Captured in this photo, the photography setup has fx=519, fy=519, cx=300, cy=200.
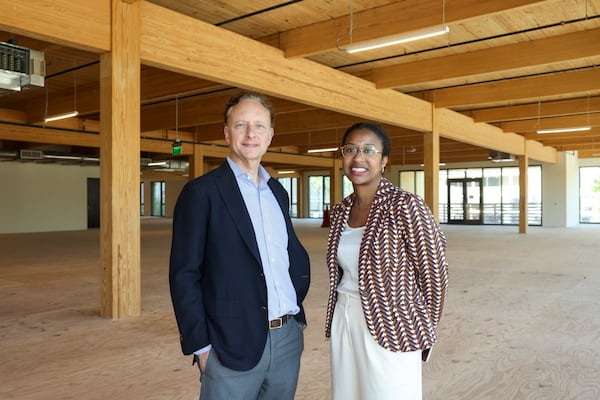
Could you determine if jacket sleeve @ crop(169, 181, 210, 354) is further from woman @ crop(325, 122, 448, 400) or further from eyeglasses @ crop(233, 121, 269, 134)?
woman @ crop(325, 122, 448, 400)

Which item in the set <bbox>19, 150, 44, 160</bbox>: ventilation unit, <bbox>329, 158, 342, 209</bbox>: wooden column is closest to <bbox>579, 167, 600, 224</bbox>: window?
<bbox>329, 158, 342, 209</bbox>: wooden column

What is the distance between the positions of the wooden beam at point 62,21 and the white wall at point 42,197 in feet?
47.3

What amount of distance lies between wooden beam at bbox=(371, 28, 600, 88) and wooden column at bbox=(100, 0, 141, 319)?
4.84 m

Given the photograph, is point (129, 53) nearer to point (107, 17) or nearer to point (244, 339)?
point (107, 17)

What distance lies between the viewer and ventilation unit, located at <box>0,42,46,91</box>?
16.6ft

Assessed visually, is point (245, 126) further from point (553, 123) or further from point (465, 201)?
point (465, 201)

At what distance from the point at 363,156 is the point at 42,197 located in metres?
18.7

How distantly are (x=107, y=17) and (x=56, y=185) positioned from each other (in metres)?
15.1

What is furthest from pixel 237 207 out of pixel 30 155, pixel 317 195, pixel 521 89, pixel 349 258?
pixel 317 195

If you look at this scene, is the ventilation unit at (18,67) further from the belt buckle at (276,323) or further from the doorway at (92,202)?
the doorway at (92,202)

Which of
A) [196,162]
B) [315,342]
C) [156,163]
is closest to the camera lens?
[315,342]

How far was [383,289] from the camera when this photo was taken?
5.82 ft

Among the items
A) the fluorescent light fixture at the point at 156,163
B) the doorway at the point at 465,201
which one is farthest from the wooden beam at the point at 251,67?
the doorway at the point at 465,201

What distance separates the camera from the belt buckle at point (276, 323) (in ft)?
5.45
